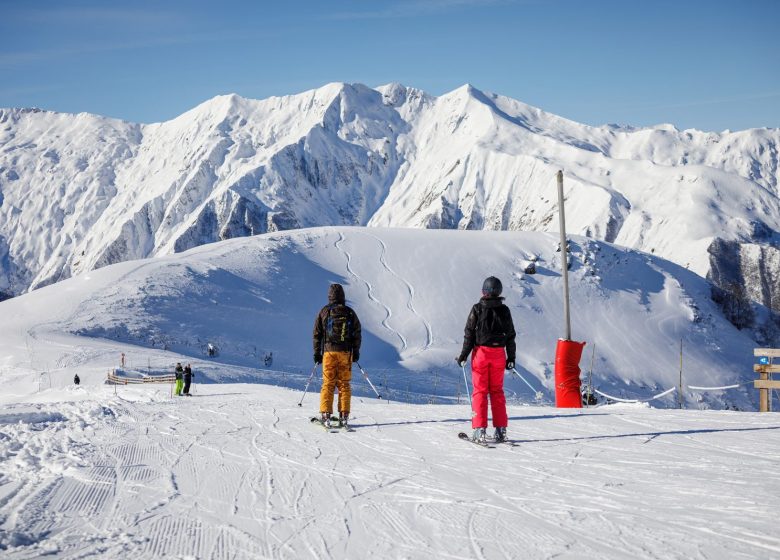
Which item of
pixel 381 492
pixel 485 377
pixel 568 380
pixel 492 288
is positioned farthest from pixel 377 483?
pixel 568 380

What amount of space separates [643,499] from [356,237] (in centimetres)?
6887

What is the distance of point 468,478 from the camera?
689 centimetres

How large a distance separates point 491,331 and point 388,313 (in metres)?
50.1

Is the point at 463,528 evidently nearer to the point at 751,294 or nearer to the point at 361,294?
the point at 361,294

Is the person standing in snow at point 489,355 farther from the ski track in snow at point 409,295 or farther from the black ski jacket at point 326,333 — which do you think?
the ski track in snow at point 409,295

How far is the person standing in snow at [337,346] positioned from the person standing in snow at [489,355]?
2088 mm

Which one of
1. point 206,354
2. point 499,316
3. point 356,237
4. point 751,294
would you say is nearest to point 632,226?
point 751,294

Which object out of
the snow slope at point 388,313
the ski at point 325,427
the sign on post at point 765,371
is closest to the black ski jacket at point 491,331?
the ski at point 325,427

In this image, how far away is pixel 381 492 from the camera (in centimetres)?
631

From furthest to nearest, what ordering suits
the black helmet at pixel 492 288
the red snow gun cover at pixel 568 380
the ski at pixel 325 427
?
the red snow gun cover at pixel 568 380, the ski at pixel 325 427, the black helmet at pixel 492 288

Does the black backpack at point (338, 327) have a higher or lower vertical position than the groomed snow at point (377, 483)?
higher

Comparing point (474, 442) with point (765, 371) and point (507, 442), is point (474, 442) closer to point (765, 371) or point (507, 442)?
point (507, 442)

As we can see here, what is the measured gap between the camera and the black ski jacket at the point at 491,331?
9.01 meters

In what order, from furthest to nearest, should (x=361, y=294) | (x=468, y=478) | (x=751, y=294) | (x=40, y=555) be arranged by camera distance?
(x=751, y=294) → (x=361, y=294) → (x=468, y=478) → (x=40, y=555)
